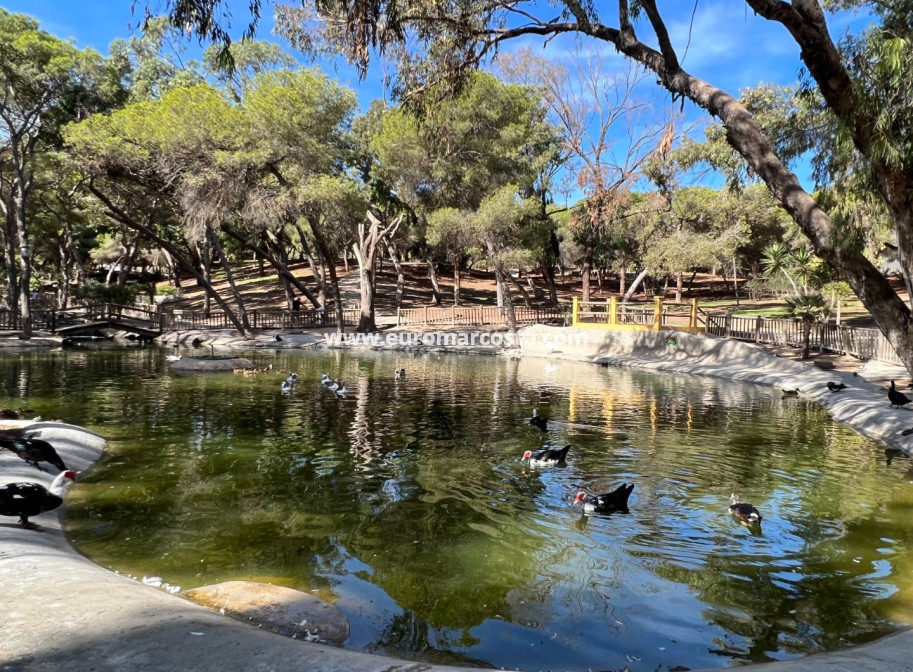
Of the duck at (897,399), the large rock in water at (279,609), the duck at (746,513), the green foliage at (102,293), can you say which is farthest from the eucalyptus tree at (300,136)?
the large rock in water at (279,609)

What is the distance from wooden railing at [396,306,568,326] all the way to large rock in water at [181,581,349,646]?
28.0 metres

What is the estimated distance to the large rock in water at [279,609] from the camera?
420cm

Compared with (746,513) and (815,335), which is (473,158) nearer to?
(815,335)

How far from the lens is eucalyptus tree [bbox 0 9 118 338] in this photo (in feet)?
80.0

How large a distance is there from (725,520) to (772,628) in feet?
7.31

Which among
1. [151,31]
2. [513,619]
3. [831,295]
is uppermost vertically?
[151,31]

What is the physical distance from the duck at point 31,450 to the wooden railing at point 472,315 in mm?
25696

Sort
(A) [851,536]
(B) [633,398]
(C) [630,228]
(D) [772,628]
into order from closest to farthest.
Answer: (D) [772,628]
(A) [851,536]
(B) [633,398]
(C) [630,228]

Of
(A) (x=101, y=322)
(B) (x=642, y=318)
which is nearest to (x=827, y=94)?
(B) (x=642, y=318)

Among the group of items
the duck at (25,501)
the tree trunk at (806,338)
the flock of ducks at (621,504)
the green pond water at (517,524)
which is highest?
the tree trunk at (806,338)

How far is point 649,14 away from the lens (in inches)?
329

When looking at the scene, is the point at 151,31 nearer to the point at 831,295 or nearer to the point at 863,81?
the point at 863,81

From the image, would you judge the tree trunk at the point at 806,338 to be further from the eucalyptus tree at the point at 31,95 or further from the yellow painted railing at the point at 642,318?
the eucalyptus tree at the point at 31,95

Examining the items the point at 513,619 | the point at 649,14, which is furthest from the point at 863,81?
the point at 513,619
